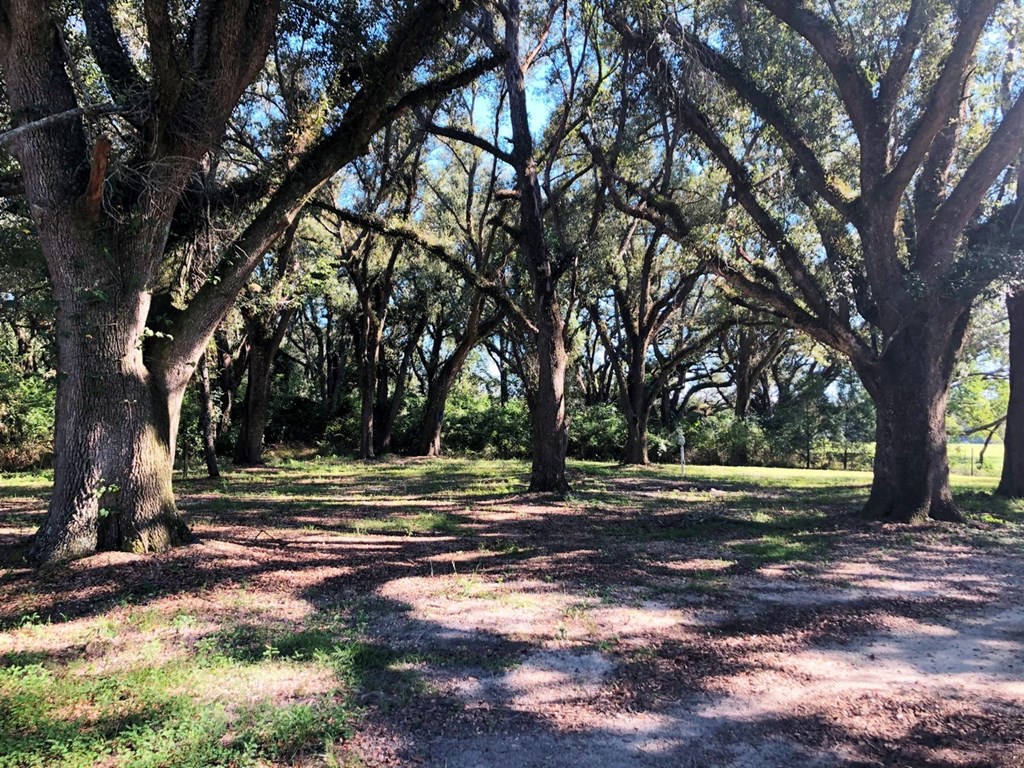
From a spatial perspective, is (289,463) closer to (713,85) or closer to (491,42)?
(491,42)

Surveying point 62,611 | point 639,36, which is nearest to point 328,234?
point 639,36

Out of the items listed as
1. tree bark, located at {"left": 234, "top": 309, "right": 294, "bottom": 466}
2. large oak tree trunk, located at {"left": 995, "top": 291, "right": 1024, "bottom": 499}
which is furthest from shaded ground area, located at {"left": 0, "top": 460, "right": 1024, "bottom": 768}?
tree bark, located at {"left": 234, "top": 309, "right": 294, "bottom": 466}

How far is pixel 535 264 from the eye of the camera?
→ 12.2 m

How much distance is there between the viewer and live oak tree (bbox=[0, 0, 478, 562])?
5.54m

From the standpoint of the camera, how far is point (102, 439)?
18.5 ft

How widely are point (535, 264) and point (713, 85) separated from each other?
4505 millimetres

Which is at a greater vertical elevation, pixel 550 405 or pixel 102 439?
pixel 550 405

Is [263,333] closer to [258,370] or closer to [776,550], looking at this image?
[258,370]

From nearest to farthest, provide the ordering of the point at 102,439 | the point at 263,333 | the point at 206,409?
the point at 102,439, the point at 206,409, the point at 263,333

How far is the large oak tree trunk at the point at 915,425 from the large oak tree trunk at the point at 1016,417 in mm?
3820

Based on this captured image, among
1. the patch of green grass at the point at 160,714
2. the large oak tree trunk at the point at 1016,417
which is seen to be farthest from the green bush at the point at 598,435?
the patch of green grass at the point at 160,714

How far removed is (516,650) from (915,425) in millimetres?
7848

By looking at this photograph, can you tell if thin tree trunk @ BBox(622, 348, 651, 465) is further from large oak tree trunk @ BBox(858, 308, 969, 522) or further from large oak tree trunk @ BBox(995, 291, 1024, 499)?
large oak tree trunk @ BBox(858, 308, 969, 522)

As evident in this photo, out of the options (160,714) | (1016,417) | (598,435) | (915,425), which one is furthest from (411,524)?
(598,435)
